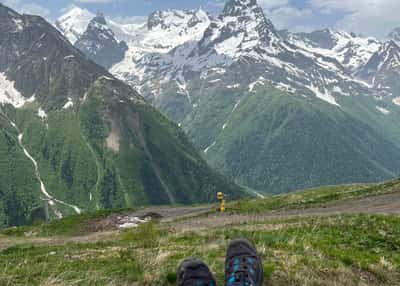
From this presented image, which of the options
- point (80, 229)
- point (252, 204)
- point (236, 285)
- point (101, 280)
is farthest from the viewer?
point (252, 204)

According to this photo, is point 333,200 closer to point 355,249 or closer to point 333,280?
point 355,249

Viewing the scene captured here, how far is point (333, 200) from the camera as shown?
47.2 m

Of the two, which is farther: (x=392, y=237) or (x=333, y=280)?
(x=392, y=237)

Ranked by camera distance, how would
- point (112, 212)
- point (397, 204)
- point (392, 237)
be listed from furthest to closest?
point (112, 212) < point (397, 204) < point (392, 237)

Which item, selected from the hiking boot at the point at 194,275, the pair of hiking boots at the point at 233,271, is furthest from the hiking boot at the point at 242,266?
the hiking boot at the point at 194,275

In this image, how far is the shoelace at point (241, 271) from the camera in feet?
29.9

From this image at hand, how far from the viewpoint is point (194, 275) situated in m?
9.55

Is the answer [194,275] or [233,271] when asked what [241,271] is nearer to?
[233,271]

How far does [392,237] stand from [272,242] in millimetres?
5431

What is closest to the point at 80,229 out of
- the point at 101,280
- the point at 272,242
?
the point at 272,242

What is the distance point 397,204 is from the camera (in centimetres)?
3594

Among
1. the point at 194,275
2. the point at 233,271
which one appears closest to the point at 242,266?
the point at 233,271

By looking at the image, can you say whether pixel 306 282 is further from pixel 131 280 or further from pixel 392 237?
pixel 392 237

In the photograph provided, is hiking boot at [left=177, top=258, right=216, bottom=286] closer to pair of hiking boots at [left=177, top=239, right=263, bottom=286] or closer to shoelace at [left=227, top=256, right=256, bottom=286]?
pair of hiking boots at [left=177, top=239, right=263, bottom=286]
